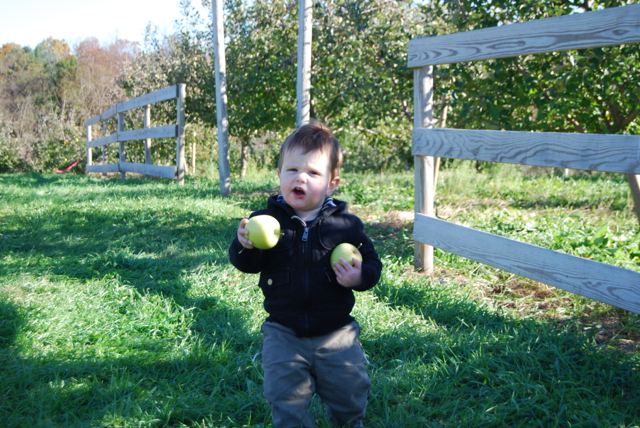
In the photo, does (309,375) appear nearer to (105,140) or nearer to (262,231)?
(262,231)

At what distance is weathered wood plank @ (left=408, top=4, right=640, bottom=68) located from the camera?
96.3 inches

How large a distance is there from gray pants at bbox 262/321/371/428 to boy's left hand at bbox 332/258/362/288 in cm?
25

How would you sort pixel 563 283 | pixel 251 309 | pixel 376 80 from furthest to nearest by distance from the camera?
pixel 376 80 < pixel 251 309 < pixel 563 283

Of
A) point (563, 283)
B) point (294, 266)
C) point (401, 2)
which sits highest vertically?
point (401, 2)

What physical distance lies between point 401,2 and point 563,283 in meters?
5.86

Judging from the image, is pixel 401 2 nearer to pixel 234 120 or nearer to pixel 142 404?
pixel 234 120

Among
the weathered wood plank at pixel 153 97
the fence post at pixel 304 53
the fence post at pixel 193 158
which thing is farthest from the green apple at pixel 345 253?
the fence post at pixel 193 158

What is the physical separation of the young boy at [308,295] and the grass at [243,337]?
247 millimetres

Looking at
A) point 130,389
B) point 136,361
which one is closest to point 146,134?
point 136,361

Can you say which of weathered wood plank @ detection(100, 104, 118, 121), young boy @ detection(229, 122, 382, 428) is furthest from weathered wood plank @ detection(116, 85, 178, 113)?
young boy @ detection(229, 122, 382, 428)

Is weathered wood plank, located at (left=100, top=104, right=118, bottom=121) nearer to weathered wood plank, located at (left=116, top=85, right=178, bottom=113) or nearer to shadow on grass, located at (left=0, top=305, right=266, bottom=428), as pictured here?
weathered wood plank, located at (left=116, top=85, right=178, bottom=113)

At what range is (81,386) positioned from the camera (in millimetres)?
2195

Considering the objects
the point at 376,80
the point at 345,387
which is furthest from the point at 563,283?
the point at 376,80

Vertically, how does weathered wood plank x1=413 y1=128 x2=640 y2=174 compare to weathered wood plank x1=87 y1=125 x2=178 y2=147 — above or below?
below
